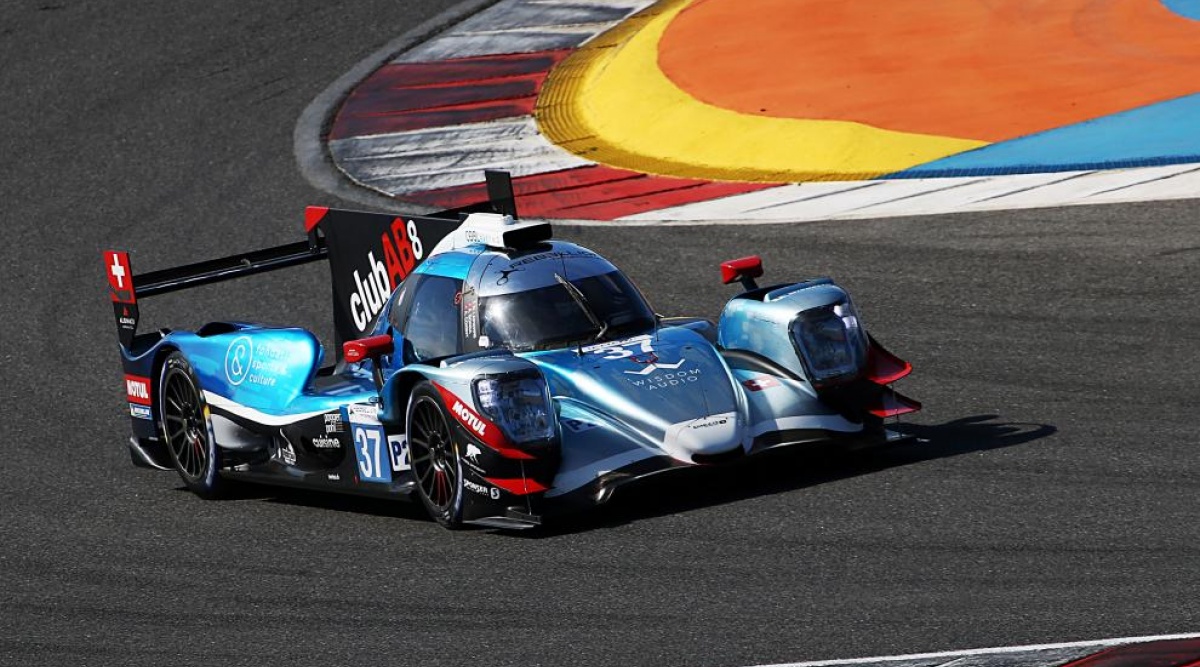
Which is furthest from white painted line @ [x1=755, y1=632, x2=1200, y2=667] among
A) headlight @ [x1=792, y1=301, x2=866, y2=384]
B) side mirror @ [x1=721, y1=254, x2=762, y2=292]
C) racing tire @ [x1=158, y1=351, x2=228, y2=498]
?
racing tire @ [x1=158, y1=351, x2=228, y2=498]

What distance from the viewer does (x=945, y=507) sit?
308 inches

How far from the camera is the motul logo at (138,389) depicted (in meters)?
10.5

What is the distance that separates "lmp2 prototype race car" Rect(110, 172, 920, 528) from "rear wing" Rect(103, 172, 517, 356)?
0.05ft

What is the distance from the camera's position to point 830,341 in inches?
349

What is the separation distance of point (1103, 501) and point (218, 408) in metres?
4.78

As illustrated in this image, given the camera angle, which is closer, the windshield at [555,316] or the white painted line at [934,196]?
the windshield at [555,316]

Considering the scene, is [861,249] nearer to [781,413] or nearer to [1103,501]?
[781,413]

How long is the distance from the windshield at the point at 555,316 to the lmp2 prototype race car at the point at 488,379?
10 millimetres

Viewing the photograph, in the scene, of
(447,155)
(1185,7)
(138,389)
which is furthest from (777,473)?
(1185,7)

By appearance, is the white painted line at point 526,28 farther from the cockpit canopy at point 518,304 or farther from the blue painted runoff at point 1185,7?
the cockpit canopy at point 518,304

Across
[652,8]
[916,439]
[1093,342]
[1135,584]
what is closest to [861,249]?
[1093,342]

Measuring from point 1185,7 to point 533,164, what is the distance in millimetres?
6401

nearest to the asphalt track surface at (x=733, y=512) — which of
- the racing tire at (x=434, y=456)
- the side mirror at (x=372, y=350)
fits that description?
the racing tire at (x=434, y=456)

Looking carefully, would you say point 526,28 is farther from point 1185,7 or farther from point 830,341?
point 830,341
